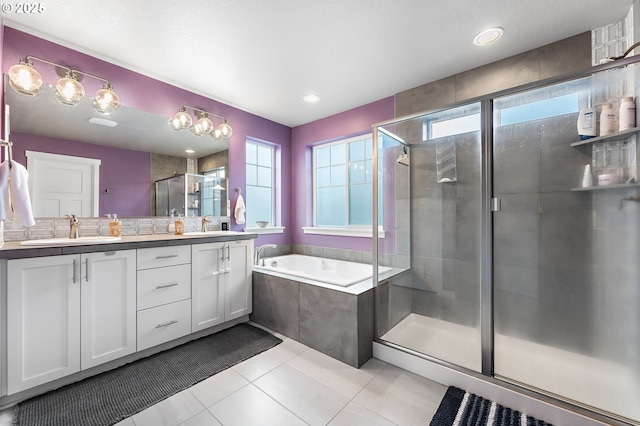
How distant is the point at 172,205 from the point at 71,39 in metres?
1.48

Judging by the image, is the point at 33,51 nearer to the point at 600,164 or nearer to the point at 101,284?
the point at 101,284

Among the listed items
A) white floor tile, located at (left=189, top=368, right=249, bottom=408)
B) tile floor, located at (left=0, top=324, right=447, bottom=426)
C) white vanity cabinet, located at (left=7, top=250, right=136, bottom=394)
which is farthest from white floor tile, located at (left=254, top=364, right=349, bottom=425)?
white vanity cabinet, located at (left=7, top=250, right=136, bottom=394)

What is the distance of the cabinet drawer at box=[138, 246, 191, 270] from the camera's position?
198cm

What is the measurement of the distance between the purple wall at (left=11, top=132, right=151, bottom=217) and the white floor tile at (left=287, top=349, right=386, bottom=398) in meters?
1.99

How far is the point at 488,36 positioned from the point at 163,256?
307 centimetres

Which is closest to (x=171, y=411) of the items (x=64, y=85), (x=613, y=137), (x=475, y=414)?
(x=475, y=414)

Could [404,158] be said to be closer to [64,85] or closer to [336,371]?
[336,371]

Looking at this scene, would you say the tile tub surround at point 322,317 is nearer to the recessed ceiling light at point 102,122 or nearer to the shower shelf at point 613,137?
the shower shelf at point 613,137

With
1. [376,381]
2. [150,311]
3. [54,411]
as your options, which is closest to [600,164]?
[376,381]

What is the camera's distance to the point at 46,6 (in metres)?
1.64

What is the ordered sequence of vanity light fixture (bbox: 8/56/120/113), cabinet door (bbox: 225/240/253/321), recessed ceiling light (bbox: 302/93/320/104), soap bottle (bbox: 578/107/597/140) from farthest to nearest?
1. recessed ceiling light (bbox: 302/93/320/104)
2. cabinet door (bbox: 225/240/253/321)
3. vanity light fixture (bbox: 8/56/120/113)
4. soap bottle (bbox: 578/107/597/140)

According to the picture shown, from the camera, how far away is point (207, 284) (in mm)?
2375

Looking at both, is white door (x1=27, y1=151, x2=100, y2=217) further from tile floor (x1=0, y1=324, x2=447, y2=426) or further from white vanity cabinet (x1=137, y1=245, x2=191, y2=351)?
tile floor (x1=0, y1=324, x2=447, y2=426)

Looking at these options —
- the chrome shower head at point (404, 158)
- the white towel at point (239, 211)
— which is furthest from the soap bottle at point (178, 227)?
the chrome shower head at point (404, 158)
